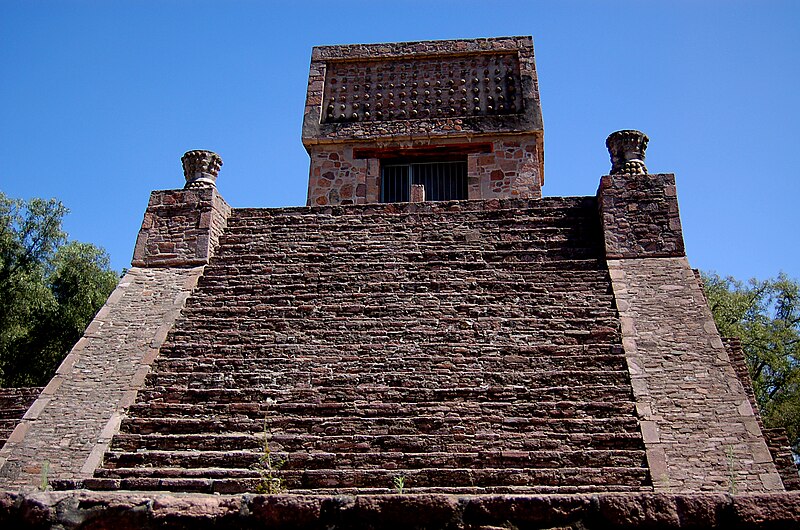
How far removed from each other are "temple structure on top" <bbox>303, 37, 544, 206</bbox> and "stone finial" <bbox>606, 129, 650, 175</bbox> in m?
2.71

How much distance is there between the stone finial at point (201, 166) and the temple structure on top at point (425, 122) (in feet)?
9.29

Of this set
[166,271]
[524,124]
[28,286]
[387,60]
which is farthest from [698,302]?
[28,286]

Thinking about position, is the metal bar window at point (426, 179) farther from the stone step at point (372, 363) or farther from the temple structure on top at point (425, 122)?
the stone step at point (372, 363)

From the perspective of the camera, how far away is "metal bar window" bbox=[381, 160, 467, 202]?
15.2 m

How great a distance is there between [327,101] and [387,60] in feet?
5.23

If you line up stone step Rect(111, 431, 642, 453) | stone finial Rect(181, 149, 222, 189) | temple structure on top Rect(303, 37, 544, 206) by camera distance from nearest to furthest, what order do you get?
stone step Rect(111, 431, 642, 453)
stone finial Rect(181, 149, 222, 189)
temple structure on top Rect(303, 37, 544, 206)

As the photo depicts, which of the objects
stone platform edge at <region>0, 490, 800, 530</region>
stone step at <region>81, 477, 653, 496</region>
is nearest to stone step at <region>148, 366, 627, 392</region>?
stone step at <region>81, 477, 653, 496</region>

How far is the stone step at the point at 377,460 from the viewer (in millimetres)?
7242

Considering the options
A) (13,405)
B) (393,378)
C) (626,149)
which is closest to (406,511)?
(393,378)

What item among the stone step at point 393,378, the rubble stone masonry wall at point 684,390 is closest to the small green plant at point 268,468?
the stone step at point 393,378

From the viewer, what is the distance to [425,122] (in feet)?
50.1

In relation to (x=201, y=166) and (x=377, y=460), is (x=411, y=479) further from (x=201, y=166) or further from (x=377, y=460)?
(x=201, y=166)

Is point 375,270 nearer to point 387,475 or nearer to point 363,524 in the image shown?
point 387,475

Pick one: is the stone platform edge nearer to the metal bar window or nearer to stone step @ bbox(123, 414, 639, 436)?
stone step @ bbox(123, 414, 639, 436)
